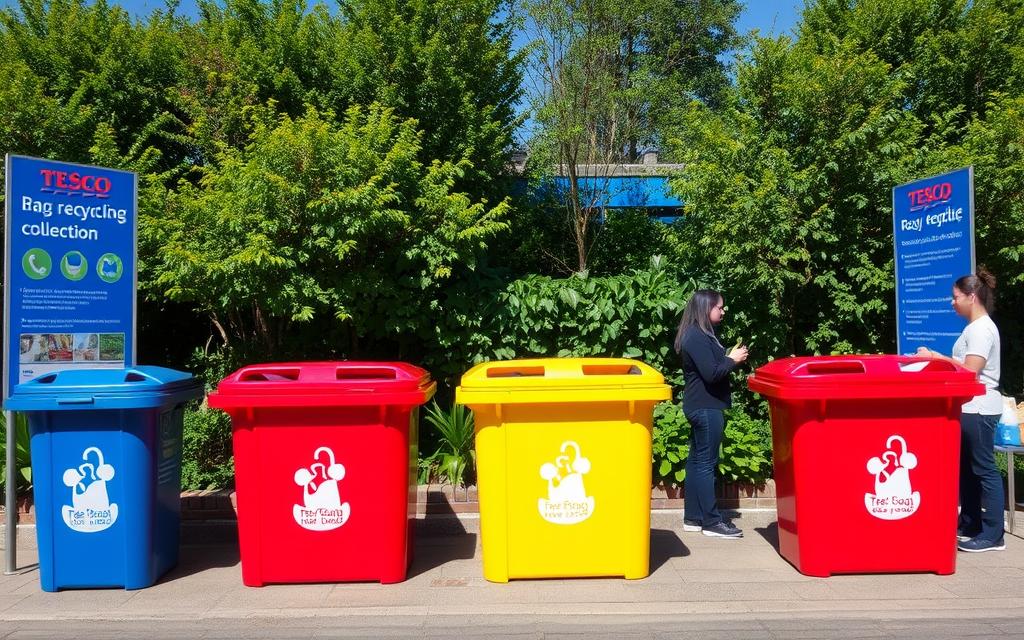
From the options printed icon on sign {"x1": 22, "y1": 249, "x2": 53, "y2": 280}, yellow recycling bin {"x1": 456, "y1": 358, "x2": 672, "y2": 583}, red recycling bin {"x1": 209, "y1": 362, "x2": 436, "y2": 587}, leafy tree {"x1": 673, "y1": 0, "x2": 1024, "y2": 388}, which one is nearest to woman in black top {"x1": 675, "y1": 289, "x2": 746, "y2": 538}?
yellow recycling bin {"x1": 456, "y1": 358, "x2": 672, "y2": 583}

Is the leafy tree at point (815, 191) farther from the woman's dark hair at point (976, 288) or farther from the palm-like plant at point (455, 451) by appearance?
the palm-like plant at point (455, 451)

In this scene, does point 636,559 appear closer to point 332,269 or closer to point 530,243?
point 332,269

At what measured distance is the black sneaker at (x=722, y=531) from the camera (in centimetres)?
550

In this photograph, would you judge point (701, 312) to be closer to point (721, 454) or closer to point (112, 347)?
point (721, 454)

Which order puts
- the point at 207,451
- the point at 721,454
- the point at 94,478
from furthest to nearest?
the point at 207,451
the point at 721,454
the point at 94,478

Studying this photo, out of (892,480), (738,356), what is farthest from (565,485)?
(892,480)

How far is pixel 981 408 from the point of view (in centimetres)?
506

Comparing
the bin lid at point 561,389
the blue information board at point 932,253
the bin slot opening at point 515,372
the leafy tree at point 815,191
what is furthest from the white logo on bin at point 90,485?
the blue information board at point 932,253

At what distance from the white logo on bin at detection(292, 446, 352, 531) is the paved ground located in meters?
0.44

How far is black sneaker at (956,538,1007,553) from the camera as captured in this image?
17.0ft

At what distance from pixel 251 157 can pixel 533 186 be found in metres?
3.83

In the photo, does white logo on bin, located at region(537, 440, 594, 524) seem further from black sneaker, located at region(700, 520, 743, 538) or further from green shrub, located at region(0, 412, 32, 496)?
green shrub, located at region(0, 412, 32, 496)

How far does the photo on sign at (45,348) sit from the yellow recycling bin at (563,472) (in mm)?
2721

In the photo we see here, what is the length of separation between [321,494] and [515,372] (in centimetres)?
139
